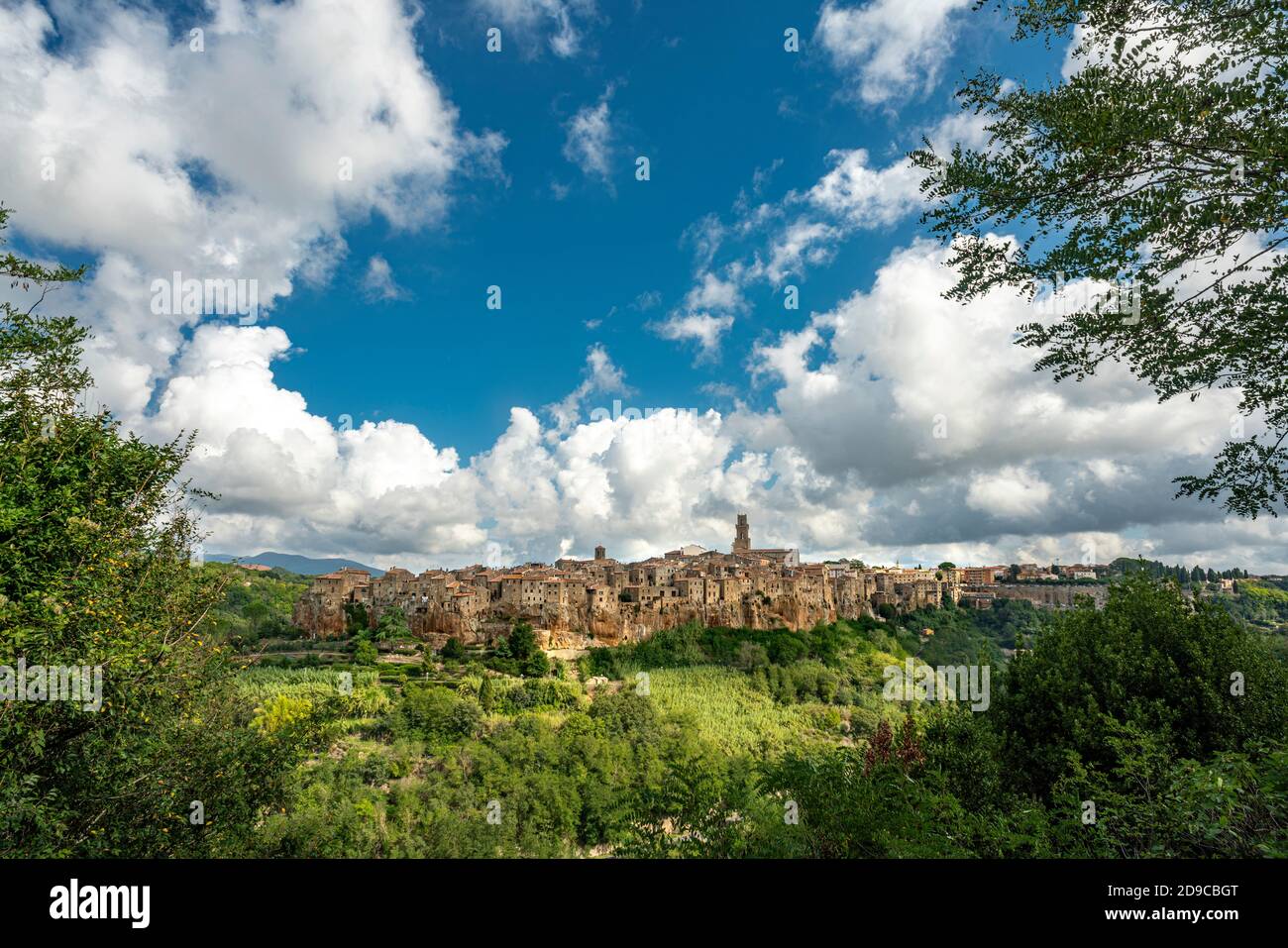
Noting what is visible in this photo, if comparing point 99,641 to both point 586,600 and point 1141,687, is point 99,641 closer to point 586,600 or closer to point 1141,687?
point 1141,687

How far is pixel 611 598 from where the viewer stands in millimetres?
58594

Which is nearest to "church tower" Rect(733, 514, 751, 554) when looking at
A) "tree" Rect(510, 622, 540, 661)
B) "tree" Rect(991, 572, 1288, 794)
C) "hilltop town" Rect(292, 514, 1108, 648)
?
"hilltop town" Rect(292, 514, 1108, 648)

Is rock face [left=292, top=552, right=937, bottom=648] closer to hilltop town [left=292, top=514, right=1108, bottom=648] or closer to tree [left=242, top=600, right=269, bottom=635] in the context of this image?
hilltop town [left=292, top=514, right=1108, bottom=648]

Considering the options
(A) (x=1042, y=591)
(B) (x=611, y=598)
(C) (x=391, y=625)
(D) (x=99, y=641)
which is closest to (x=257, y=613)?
(C) (x=391, y=625)

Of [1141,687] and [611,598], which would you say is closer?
[1141,687]

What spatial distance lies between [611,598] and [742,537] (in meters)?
46.3

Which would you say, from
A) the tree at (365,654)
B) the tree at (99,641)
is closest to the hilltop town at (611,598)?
the tree at (365,654)

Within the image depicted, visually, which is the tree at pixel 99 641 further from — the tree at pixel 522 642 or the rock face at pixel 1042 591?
the rock face at pixel 1042 591

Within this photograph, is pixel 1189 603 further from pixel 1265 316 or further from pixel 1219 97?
pixel 1219 97

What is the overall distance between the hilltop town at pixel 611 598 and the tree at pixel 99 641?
43295 millimetres
